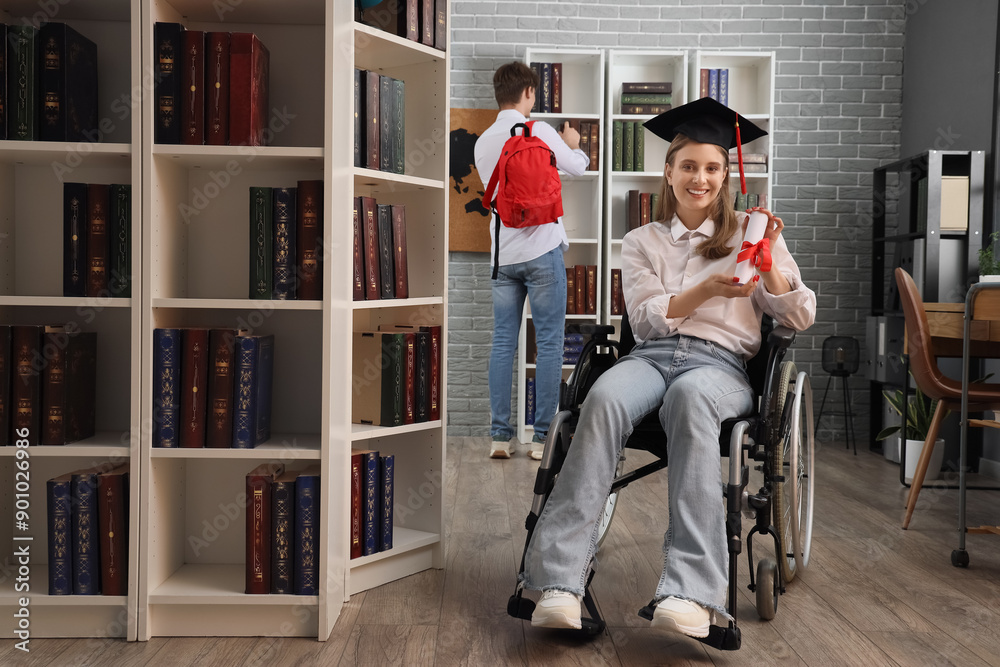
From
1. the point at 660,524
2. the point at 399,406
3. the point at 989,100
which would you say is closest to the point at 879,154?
the point at 989,100

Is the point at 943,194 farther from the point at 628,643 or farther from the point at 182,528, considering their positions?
the point at 182,528

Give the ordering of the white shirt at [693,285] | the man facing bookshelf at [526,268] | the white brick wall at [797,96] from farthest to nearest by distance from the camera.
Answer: the white brick wall at [797,96] → the man facing bookshelf at [526,268] → the white shirt at [693,285]

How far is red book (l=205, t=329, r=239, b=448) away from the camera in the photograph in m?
1.77

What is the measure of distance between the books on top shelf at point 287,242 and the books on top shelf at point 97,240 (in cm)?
25

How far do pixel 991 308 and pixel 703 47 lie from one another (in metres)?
2.56

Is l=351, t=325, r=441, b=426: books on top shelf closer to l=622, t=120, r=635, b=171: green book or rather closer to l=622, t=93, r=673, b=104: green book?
l=622, t=120, r=635, b=171: green book

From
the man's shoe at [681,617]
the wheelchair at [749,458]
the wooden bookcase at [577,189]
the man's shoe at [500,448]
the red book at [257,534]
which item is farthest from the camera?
the wooden bookcase at [577,189]

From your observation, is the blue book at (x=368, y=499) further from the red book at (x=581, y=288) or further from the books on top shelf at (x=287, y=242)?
the red book at (x=581, y=288)

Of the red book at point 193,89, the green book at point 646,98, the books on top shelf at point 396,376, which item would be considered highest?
the green book at point 646,98

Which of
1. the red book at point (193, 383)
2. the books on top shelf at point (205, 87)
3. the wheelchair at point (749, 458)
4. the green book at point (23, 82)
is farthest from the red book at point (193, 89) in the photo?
the wheelchair at point (749, 458)

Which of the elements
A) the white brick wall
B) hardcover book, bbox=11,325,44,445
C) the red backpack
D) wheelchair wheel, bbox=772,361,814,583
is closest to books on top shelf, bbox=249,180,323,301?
hardcover book, bbox=11,325,44,445

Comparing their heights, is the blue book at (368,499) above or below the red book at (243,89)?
below

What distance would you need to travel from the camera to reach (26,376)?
172cm

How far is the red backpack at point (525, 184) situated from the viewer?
3354 mm
